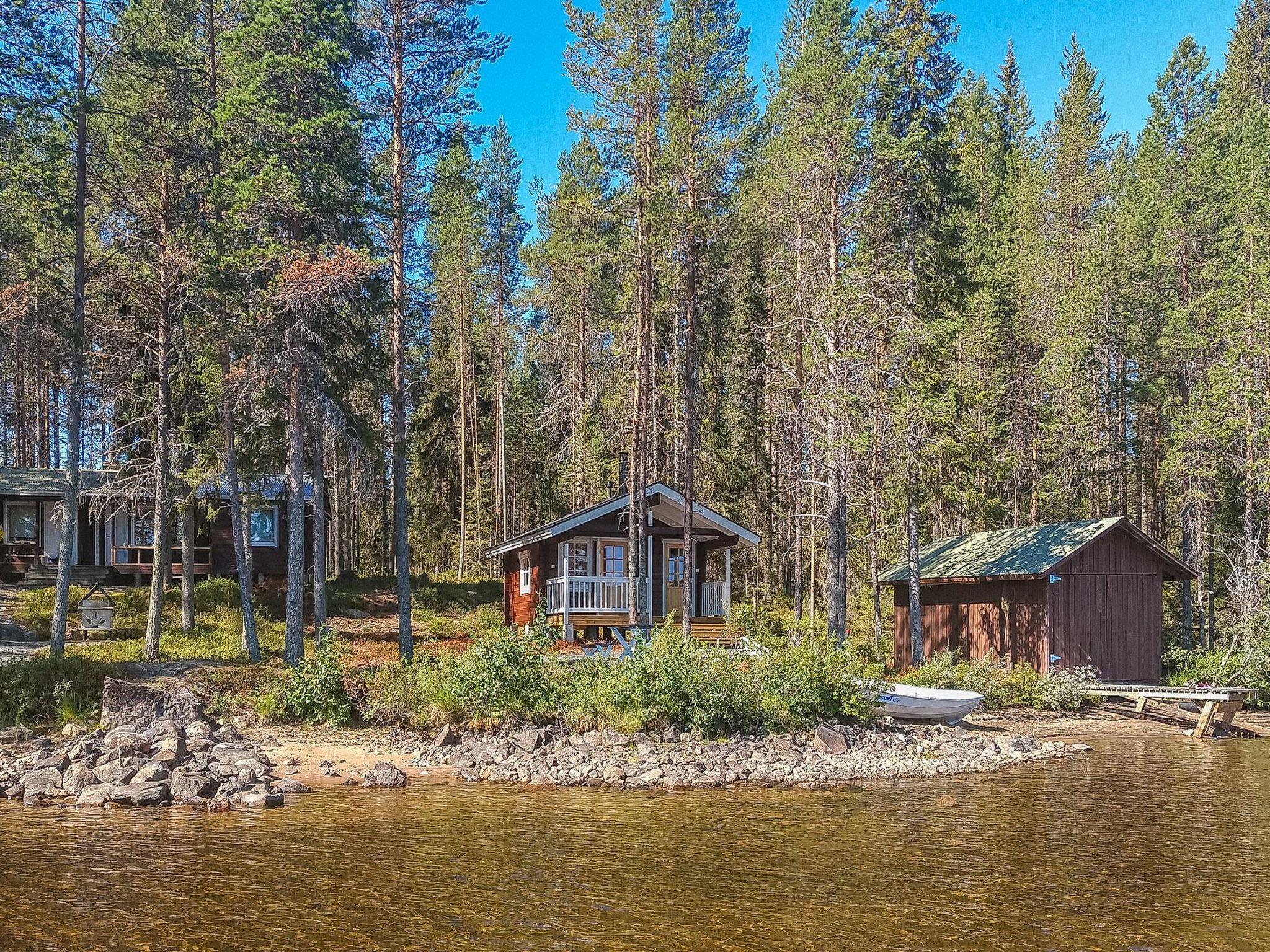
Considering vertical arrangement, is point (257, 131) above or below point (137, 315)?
above

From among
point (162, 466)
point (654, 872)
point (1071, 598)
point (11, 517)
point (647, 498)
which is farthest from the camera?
point (11, 517)

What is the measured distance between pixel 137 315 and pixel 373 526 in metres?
27.7

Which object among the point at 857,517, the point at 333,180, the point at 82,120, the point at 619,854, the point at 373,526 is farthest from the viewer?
the point at 373,526

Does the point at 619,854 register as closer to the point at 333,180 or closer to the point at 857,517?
the point at 333,180

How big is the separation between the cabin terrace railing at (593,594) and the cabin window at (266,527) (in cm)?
1290

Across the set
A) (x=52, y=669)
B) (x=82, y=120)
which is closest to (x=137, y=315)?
(x=82, y=120)

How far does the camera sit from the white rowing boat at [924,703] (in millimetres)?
19297

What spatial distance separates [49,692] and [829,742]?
1369 cm

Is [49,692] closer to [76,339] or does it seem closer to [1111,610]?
[76,339]

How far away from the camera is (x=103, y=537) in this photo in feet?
113

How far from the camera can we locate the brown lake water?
27.9ft

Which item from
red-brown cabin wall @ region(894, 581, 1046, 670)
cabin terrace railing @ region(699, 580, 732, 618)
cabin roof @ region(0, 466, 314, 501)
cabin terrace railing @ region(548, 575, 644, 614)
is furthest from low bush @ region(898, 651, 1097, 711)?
cabin roof @ region(0, 466, 314, 501)

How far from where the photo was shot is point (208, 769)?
14.7 meters

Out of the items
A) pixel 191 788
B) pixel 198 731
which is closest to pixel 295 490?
pixel 198 731
